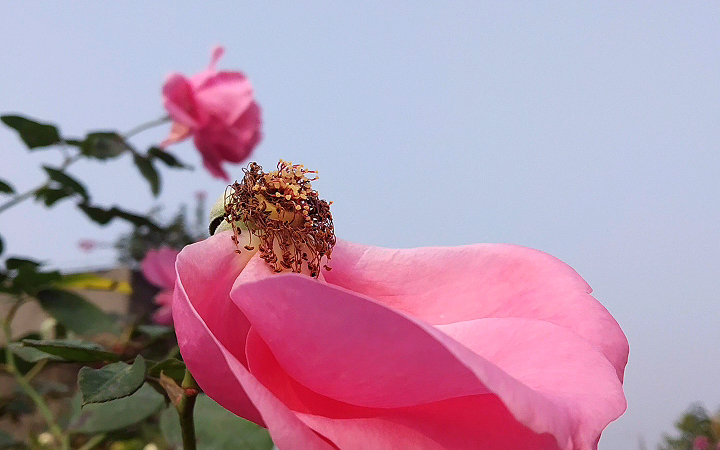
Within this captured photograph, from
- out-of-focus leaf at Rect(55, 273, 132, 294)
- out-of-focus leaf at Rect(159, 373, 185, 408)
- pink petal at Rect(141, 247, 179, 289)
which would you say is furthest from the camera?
pink petal at Rect(141, 247, 179, 289)

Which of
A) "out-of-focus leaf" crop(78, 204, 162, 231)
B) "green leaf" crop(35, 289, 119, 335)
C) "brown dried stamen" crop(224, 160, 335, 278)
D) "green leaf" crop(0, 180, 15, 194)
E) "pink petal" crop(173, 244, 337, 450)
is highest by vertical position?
"brown dried stamen" crop(224, 160, 335, 278)

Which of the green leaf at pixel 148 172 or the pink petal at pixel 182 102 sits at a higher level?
the pink petal at pixel 182 102

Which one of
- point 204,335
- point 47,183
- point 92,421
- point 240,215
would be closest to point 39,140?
point 47,183

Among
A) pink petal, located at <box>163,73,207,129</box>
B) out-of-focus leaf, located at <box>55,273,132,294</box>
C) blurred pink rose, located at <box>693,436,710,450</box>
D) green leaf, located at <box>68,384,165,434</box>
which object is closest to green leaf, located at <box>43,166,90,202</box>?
out-of-focus leaf, located at <box>55,273,132,294</box>

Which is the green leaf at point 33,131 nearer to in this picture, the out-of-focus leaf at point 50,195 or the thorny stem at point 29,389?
the out-of-focus leaf at point 50,195

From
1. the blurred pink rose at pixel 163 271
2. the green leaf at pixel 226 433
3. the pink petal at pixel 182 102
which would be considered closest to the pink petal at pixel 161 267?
the blurred pink rose at pixel 163 271

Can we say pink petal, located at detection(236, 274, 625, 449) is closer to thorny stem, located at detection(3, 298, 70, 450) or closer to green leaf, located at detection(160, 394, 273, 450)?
green leaf, located at detection(160, 394, 273, 450)
